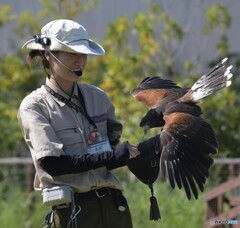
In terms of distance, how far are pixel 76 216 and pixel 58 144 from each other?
1.34 ft

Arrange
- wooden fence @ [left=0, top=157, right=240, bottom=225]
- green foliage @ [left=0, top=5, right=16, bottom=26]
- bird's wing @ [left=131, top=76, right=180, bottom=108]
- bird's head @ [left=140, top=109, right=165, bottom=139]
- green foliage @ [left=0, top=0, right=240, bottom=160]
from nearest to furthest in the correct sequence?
bird's head @ [left=140, top=109, right=165, bottom=139] → bird's wing @ [left=131, top=76, right=180, bottom=108] → wooden fence @ [left=0, top=157, right=240, bottom=225] → green foliage @ [left=0, top=0, right=240, bottom=160] → green foliage @ [left=0, top=5, right=16, bottom=26]

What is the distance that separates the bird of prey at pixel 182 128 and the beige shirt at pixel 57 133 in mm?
369

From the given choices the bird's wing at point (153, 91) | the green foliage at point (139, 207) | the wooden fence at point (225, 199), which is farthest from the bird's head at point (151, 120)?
the green foliage at point (139, 207)

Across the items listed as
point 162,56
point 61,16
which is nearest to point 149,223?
point 162,56

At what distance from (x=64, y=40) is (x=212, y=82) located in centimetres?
134

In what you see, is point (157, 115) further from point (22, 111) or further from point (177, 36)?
point (177, 36)

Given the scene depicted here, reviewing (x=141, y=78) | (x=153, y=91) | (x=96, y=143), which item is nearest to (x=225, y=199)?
(x=141, y=78)

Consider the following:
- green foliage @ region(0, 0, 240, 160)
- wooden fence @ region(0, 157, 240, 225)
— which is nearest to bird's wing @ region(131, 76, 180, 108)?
wooden fence @ region(0, 157, 240, 225)

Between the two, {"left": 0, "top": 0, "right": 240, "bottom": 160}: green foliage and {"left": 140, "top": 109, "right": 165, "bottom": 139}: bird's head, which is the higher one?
{"left": 0, "top": 0, "right": 240, "bottom": 160}: green foliage

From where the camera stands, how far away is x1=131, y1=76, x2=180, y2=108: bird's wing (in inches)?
212

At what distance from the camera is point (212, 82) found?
532 centimetres

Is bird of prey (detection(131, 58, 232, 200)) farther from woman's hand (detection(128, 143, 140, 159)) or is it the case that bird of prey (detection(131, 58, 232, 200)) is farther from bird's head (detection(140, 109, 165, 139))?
woman's hand (detection(128, 143, 140, 159))

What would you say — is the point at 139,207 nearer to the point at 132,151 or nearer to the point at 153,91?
the point at 153,91

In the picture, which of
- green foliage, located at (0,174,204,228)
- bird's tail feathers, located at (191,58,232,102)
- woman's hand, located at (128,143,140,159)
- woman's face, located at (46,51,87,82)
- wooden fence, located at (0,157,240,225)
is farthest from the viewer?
green foliage, located at (0,174,204,228)
